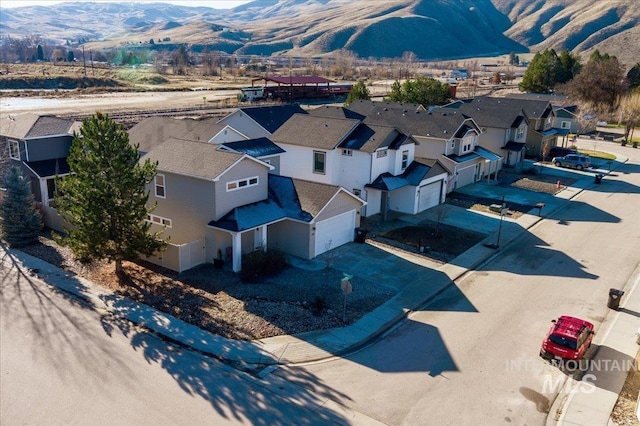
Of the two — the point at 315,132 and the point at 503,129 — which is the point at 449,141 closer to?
the point at 315,132

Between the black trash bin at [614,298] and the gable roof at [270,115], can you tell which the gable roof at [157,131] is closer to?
the gable roof at [270,115]

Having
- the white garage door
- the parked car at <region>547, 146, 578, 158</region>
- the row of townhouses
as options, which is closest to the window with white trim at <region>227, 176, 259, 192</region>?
the row of townhouses

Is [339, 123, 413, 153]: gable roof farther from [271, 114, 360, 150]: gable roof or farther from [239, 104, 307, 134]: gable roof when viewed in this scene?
[239, 104, 307, 134]: gable roof

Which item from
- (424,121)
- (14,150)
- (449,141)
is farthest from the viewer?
(424,121)

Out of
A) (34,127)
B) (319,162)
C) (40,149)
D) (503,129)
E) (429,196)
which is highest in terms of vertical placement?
(34,127)

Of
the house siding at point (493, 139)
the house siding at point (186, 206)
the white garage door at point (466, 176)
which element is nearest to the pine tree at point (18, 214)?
the house siding at point (186, 206)

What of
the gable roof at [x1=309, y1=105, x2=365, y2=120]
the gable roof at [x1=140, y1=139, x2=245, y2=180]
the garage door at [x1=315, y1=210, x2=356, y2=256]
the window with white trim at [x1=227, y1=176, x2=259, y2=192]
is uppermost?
the gable roof at [x1=309, y1=105, x2=365, y2=120]

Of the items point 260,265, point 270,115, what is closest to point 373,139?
point 270,115
